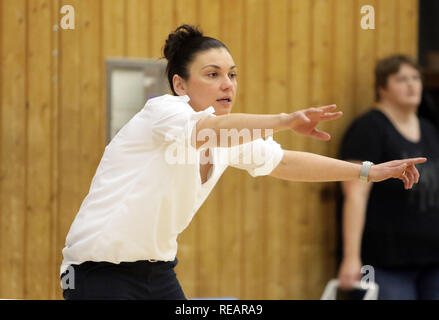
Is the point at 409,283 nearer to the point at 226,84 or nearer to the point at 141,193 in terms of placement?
the point at 226,84

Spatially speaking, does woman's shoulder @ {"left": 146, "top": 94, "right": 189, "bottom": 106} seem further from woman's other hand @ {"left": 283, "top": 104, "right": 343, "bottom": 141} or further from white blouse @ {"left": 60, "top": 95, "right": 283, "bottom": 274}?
woman's other hand @ {"left": 283, "top": 104, "right": 343, "bottom": 141}

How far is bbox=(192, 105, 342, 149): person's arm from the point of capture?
1789 mm

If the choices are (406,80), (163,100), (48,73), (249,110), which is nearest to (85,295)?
(163,100)

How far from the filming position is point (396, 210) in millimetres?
3762

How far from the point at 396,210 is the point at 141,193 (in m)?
2.09

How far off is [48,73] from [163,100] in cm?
160

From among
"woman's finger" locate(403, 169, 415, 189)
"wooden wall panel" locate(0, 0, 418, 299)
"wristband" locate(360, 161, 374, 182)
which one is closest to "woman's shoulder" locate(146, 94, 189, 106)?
"wristband" locate(360, 161, 374, 182)

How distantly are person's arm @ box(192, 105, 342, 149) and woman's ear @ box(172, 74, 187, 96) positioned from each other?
38cm

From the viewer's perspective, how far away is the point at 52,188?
349 cm

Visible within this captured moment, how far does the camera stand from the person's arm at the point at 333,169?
221 cm

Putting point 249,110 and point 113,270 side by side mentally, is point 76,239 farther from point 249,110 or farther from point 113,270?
point 249,110

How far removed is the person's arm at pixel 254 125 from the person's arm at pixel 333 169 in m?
0.36

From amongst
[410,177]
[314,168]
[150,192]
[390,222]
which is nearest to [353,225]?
[390,222]
